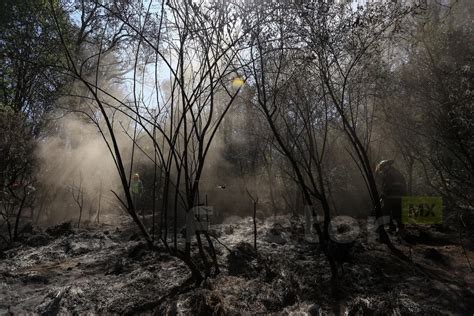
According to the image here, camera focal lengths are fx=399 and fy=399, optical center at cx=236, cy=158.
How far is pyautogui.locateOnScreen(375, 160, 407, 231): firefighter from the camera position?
24.6ft

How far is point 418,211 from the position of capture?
8016 millimetres

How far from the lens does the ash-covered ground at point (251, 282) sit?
370 centimetres

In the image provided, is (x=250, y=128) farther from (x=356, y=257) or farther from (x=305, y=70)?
(x=356, y=257)

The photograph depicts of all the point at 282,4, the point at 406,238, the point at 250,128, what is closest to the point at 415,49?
the point at 406,238

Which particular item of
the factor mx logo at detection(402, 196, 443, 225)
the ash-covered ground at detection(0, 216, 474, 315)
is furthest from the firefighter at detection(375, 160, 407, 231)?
the ash-covered ground at detection(0, 216, 474, 315)

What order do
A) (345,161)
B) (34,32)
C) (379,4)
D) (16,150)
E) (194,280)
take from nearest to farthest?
(194,280), (379,4), (16,150), (34,32), (345,161)

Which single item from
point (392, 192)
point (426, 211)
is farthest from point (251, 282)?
point (426, 211)

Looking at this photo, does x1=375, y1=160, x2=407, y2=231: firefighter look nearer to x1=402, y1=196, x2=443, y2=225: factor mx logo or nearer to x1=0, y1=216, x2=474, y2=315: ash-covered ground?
x1=402, y1=196, x2=443, y2=225: factor mx logo

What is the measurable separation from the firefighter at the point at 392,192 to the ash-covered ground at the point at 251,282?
81 centimetres

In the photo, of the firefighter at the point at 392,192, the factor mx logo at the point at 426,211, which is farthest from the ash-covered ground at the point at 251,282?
the factor mx logo at the point at 426,211

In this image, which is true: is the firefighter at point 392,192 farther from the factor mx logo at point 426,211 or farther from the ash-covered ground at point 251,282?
the ash-covered ground at point 251,282

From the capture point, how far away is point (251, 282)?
14.2 feet

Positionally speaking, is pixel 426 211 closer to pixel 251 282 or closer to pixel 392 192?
pixel 392 192

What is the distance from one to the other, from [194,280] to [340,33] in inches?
145
